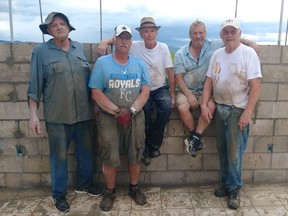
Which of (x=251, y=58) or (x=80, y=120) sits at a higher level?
(x=251, y=58)

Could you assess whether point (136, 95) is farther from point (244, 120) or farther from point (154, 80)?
point (244, 120)

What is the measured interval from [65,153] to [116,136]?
601 millimetres

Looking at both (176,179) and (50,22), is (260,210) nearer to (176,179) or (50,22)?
(176,179)

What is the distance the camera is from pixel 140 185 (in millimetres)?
3779

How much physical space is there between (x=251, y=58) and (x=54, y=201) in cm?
261

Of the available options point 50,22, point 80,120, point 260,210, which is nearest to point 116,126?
point 80,120

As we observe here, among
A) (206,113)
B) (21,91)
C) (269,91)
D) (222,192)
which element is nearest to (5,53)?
(21,91)

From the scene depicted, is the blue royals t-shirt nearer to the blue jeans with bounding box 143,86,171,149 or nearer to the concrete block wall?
the blue jeans with bounding box 143,86,171,149

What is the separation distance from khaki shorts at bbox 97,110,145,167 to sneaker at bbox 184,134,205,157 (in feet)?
1.86

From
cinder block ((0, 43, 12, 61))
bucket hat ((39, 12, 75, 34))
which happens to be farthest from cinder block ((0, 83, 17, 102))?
bucket hat ((39, 12, 75, 34))

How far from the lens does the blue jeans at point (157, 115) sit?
128 inches

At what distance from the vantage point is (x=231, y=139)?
10.2ft

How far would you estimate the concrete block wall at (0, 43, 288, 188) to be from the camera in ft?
11.3

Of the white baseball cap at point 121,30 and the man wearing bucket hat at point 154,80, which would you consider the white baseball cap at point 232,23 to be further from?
the white baseball cap at point 121,30
